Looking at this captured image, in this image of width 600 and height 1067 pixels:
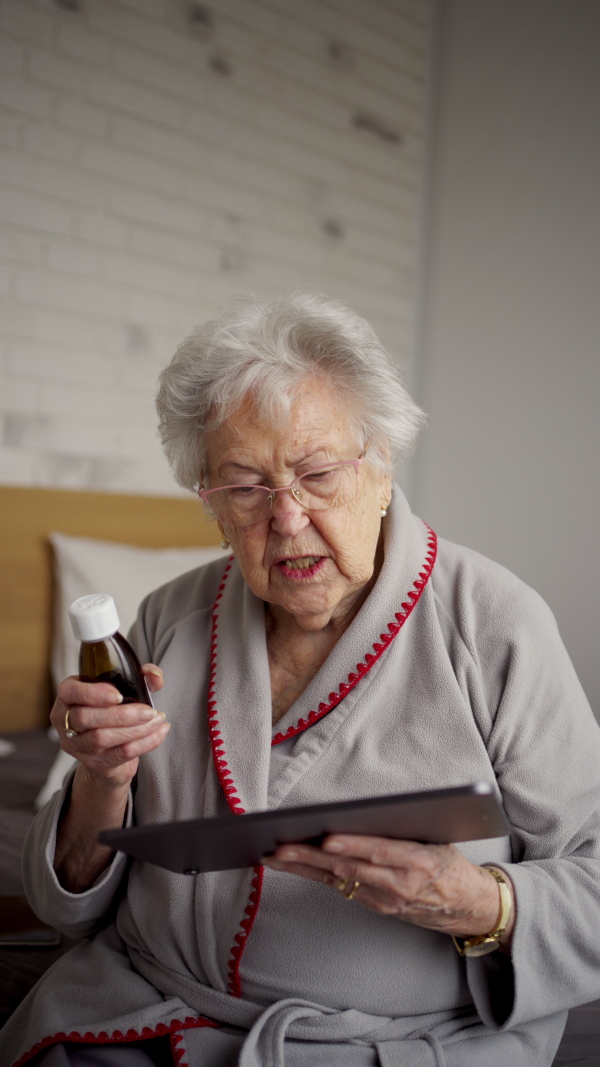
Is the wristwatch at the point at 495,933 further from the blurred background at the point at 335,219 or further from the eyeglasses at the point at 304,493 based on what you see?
the blurred background at the point at 335,219

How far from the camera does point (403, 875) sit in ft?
2.95

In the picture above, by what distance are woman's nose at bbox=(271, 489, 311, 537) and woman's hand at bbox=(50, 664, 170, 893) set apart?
25cm

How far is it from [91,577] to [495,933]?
1.78m

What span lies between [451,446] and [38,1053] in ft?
8.25

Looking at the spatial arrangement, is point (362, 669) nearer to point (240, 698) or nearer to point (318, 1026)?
point (240, 698)

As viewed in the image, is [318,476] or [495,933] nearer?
[495,933]

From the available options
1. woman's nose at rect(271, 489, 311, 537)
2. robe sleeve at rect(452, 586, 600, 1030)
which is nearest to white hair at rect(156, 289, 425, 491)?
woman's nose at rect(271, 489, 311, 537)

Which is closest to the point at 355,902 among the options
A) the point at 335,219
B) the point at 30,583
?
the point at 30,583

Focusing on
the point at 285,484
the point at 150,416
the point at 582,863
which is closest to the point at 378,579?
the point at 285,484

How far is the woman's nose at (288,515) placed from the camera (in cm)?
119

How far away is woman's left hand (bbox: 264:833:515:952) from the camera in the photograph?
0.89m

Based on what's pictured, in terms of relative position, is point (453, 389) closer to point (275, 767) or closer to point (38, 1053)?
point (275, 767)

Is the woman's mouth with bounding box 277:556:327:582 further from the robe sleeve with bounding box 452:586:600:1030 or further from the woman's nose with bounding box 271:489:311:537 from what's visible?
the robe sleeve with bounding box 452:586:600:1030

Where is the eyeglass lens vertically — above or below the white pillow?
above
